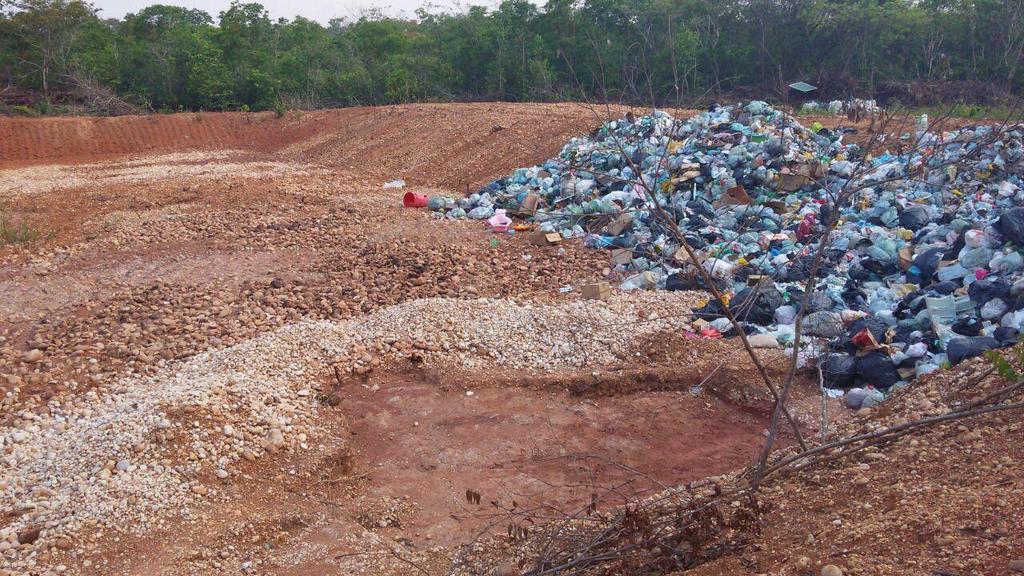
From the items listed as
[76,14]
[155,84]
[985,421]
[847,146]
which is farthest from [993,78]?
[76,14]

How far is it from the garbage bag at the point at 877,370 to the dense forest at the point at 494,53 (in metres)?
10.4

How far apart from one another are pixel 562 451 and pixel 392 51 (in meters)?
17.6

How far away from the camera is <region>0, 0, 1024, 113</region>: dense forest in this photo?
14.6m

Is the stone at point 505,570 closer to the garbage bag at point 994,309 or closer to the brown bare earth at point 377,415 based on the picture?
the brown bare earth at point 377,415

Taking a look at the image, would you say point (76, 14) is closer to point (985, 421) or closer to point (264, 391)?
point (264, 391)

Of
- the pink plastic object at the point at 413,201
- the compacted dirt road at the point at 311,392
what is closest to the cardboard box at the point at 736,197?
the compacted dirt road at the point at 311,392


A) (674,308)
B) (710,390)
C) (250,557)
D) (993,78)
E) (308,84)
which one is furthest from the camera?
(308,84)

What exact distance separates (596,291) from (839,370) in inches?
72.0

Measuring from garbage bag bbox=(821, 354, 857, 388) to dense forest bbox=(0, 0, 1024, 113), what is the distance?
10.3 meters

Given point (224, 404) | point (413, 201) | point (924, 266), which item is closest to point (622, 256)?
point (924, 266)

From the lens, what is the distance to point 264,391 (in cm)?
433

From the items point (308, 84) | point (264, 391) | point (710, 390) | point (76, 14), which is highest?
point (76, 14)

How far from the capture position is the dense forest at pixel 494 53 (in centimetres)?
1457

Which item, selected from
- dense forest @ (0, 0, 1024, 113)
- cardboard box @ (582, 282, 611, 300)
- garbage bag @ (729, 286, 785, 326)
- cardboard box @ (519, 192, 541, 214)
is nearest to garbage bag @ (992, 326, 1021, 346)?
garbage bag @ (729, 286, 785, 326)
